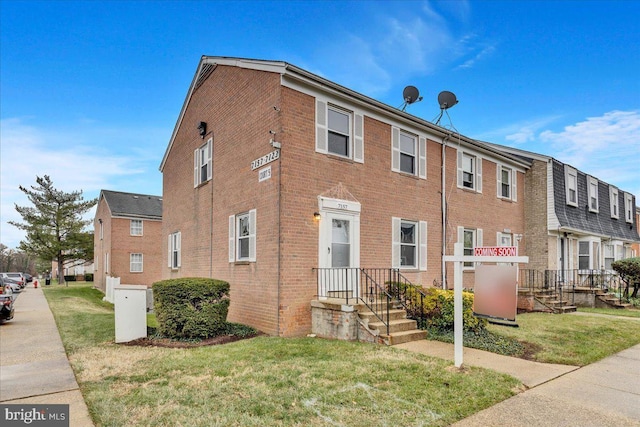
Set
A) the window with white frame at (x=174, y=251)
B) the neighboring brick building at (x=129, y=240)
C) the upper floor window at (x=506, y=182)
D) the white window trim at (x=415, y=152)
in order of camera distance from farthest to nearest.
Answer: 1. the neighboring brick building at (x=129, y=240)
2. the upper floor window at (x=506, y=182)
3. the window with white frame at (x=174, y=251)
4. the white window trim at (x=415, y=152)

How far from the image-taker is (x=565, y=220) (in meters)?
17.3

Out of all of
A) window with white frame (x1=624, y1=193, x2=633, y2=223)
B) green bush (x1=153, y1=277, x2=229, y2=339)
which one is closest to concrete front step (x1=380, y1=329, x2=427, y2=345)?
green bush (x1=153, y1=277, x2=229, y2=339)

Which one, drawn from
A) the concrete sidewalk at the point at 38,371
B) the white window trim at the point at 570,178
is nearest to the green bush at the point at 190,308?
the concrete sidewalk at the point at 38,371

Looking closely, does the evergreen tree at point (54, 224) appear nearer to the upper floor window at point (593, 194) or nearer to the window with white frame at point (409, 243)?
the window with white frame at point (409, 243)

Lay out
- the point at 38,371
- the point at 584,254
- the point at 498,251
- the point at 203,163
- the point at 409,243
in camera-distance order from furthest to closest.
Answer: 1. the point at 584,254
2. the point at 203,163
3. the point at 409,243
4. the point at 38,371
5. the point at 498,251

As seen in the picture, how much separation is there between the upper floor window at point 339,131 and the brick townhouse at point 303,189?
4 cm

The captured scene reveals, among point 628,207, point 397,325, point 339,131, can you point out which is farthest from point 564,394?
point 628,207

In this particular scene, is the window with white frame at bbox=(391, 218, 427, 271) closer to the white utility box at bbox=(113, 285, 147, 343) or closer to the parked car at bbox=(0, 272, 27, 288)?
the white utility box at bbox=(113, 285, 147, 343)

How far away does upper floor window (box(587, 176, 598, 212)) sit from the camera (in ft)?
66.0

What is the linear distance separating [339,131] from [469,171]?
264 inches

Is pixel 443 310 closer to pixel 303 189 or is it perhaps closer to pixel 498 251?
pixel 498 251

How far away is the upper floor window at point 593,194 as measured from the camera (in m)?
20.1

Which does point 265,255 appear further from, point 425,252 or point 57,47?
point 57,47

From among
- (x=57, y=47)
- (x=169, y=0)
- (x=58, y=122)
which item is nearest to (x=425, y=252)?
(x=169, y=0)
